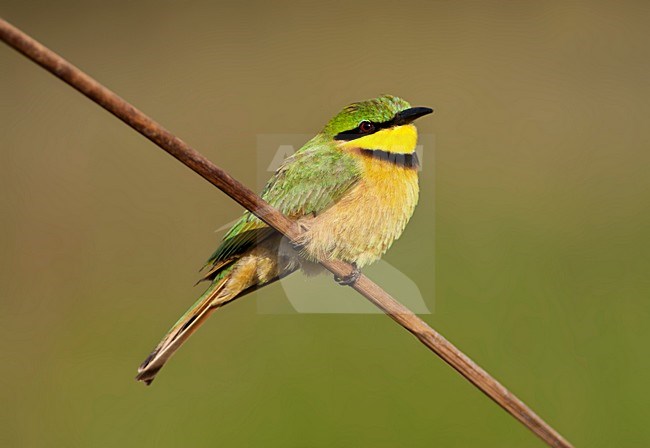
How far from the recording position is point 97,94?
65 cm

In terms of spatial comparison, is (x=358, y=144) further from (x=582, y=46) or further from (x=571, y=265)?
(x=582, y=46)

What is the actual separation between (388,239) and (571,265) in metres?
1.69

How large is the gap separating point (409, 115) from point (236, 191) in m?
0.52

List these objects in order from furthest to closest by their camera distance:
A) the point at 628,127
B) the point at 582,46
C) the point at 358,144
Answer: the point at 582,46, the point at 628,127, the point at 358,144

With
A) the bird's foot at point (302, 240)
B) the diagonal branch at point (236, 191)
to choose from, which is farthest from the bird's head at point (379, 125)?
the diagonal branch at point (236, 191)

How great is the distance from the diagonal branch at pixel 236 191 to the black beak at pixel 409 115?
307 mm

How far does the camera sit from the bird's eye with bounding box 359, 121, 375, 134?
4.26ft

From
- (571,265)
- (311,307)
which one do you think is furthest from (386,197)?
(571,265)

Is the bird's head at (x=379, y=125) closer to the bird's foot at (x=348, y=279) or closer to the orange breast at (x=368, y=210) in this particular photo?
the orange breast at (x=368, y=210)

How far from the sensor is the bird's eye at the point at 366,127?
130 cm

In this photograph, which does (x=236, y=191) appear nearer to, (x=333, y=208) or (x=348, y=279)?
(x=348, y=279)

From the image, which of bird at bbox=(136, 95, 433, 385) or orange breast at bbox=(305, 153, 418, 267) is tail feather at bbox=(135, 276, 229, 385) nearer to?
bird at bbox=(136, 95, 433, 385)

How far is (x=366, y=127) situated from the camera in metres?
1.31

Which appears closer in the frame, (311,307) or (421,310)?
(421,310)
